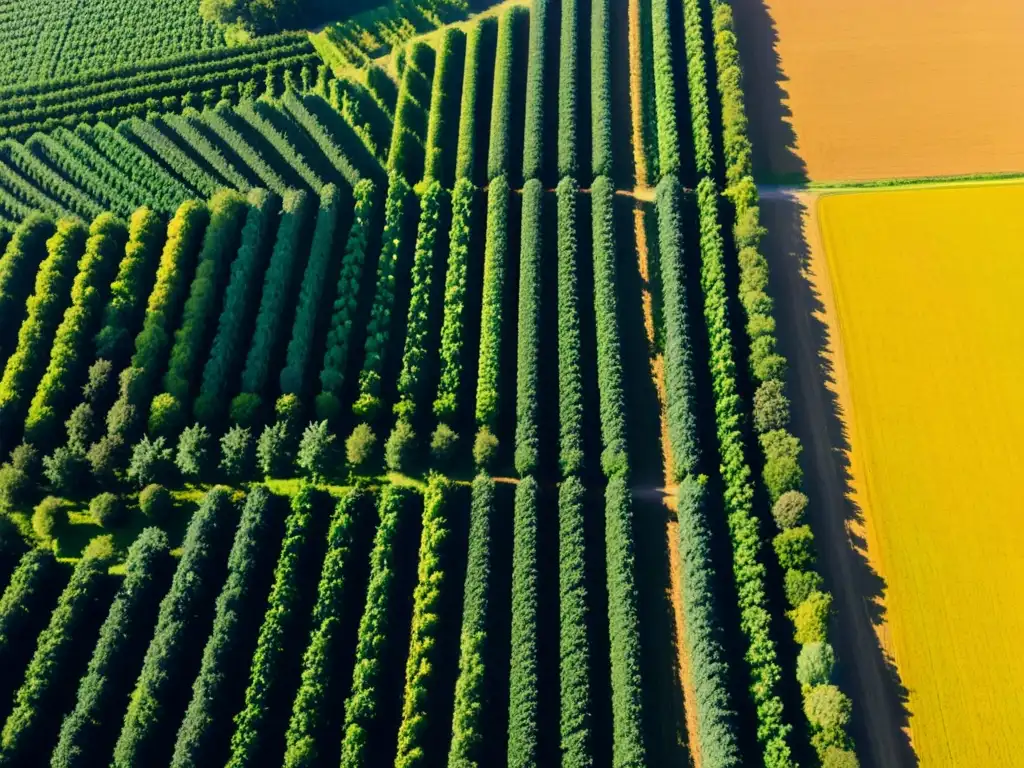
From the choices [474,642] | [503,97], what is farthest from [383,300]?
[474,642]

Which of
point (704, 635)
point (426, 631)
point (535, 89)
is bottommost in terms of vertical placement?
point (426, 631)

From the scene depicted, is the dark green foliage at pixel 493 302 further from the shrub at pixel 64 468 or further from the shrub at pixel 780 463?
the shrub at pixel 64 468

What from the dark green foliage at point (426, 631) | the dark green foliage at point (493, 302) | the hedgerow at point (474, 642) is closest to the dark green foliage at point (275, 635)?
the dark green foliage at point (426, 631)

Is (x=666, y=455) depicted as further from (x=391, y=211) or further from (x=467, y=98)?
(x=467, y=98)

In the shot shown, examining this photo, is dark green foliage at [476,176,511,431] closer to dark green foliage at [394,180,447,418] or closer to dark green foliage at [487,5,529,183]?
dark green foliage at [487,5,529,183]

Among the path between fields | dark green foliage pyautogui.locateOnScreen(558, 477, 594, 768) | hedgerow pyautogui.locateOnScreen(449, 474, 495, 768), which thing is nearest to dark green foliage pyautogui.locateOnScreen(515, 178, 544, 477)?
hedgerow pyautogui.locateOnScreen(449, 474, 495, 768)

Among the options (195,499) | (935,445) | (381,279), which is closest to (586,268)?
(381,279)

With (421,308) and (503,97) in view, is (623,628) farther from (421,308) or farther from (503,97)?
(503,97)
